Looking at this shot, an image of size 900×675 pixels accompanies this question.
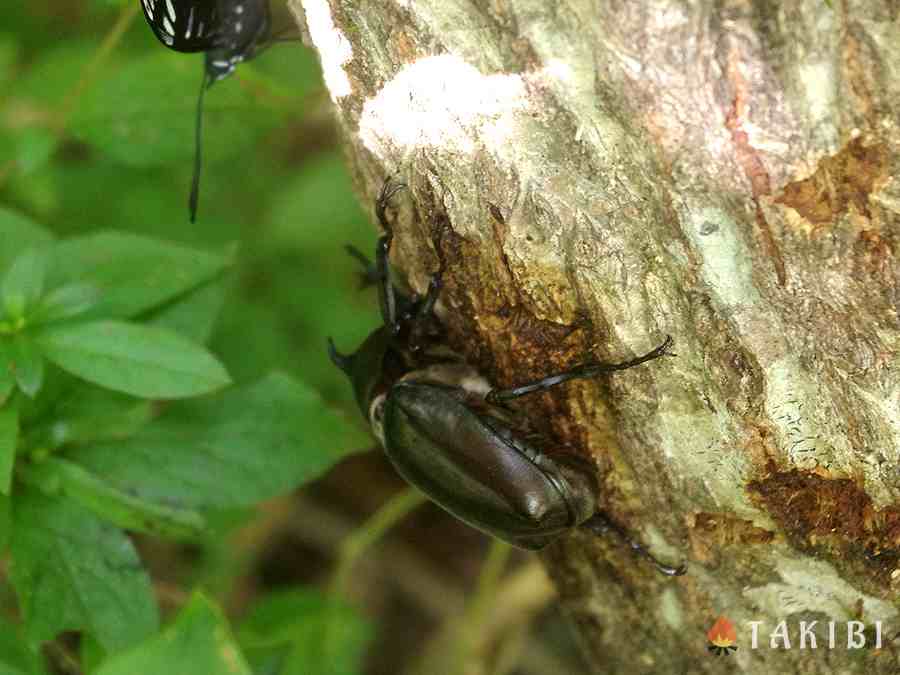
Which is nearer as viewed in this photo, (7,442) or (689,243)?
(689,243)

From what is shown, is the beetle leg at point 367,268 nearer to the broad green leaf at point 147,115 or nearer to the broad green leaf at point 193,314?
the broad green leaf at point 193,314

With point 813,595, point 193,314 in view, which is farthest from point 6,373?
point 813,595

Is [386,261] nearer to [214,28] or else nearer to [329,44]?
[329,44]

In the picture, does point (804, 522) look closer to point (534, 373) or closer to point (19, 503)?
point (534, 373)

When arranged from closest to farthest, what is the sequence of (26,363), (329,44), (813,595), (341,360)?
(329,44)
(813,595)
(26,363)
(341,360)

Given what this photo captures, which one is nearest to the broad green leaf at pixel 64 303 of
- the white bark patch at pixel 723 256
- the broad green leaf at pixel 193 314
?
the broad green leaf at pixel 193 314

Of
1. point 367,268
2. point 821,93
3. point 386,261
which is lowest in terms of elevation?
point 367,268

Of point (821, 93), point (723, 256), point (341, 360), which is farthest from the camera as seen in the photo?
point (341, 360)
